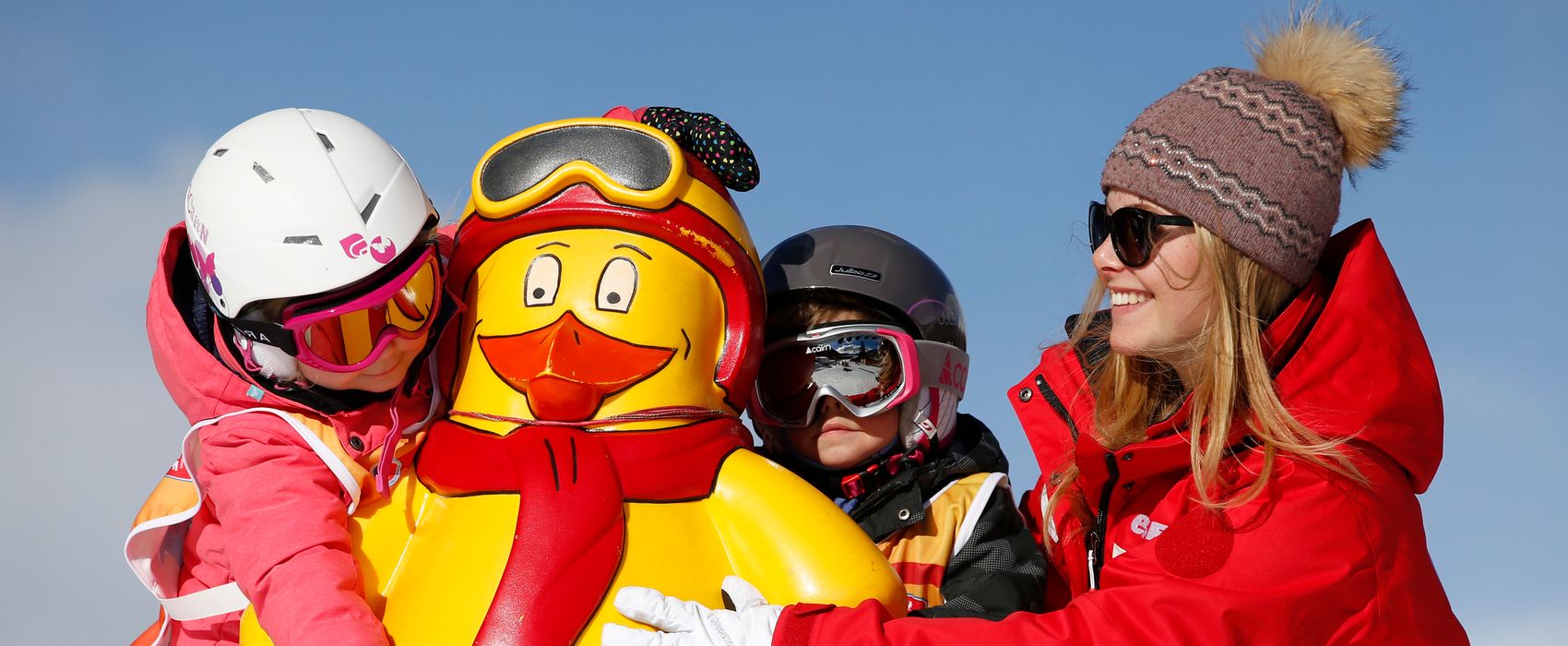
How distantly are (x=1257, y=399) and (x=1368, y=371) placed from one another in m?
0.27

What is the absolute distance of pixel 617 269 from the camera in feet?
14.1

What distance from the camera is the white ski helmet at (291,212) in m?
4.01

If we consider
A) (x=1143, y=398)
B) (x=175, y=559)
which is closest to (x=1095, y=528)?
(x=1143, y=398)

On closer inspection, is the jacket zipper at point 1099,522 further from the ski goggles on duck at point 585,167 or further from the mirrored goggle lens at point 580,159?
the mirrored goggle lens at point 580,159

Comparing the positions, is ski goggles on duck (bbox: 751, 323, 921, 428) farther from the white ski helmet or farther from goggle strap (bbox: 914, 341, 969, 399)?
the white ski helmet

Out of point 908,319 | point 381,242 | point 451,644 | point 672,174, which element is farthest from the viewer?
point 908,319

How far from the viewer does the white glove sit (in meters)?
3.77

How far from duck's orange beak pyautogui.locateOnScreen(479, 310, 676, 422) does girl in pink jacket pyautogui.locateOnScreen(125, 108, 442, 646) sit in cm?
28

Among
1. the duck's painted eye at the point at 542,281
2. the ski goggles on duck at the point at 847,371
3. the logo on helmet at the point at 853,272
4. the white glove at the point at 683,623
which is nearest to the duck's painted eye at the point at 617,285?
the duck's painted eye at the point at 542,281

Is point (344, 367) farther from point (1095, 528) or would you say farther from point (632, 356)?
point (1095, 528)

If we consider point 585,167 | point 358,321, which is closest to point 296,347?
point 358,321

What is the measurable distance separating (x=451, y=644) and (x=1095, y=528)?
74.3 inches

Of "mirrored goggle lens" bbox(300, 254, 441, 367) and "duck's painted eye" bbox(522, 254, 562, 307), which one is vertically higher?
"duck's painted eye" bbox(522, 254, 562, 307)

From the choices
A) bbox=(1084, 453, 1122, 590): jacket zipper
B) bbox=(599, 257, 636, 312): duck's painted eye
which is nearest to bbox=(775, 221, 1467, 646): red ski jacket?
bbox=(1084, 453, 1122, 590): jacket zipper
